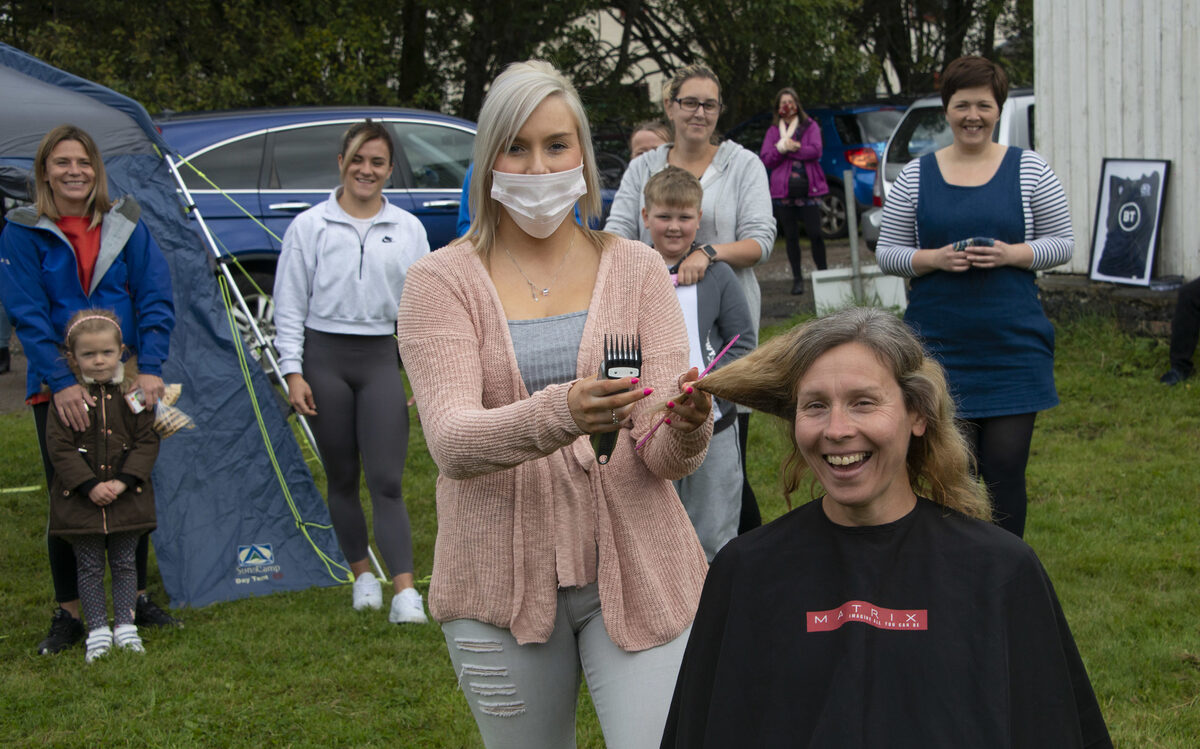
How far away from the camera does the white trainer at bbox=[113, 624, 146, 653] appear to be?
493cm

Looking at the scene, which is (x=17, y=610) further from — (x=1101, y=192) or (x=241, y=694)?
(x=1101, y=192)

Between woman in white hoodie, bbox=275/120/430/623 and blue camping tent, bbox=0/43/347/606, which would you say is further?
blue camping tent, bbox=0/43/347/606

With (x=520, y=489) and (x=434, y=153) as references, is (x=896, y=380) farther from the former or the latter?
(x=434, y=153)

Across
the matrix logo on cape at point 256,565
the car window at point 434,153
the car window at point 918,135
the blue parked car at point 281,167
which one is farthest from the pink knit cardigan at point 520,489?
the car window at point 918,135

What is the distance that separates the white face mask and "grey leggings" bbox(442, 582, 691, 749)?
753mm

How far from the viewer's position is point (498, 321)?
8.04 ft

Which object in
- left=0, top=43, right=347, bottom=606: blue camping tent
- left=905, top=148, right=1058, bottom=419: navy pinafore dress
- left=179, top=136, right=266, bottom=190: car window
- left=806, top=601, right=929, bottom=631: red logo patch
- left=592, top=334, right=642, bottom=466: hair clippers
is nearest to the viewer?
left=592, top=334, right=642, bottom=466: hair clippers

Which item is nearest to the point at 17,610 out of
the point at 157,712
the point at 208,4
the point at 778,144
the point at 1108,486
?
the point at 157,712

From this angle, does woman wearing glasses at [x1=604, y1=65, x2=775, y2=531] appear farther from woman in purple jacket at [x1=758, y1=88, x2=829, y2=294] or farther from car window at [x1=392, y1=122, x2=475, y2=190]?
woman in purple jacket at [x1=758, y1=88, x2=829, y2=294]

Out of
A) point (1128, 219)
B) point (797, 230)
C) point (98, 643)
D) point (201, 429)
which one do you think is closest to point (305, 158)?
point (201, 429)

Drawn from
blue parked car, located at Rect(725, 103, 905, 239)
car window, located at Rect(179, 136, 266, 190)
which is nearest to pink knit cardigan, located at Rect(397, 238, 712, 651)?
car window, located at Rect(179, 136, 266, 190)

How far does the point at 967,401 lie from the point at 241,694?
2.81 meters

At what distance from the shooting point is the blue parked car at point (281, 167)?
8648 mm

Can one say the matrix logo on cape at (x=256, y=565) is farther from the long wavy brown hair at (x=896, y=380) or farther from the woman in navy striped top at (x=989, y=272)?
the long wavy brown hair at (x=896, y=380)
